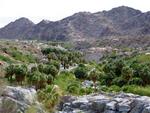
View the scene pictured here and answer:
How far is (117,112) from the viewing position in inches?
4488

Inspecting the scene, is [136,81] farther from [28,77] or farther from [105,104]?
[105,104]

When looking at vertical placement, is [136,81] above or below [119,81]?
above

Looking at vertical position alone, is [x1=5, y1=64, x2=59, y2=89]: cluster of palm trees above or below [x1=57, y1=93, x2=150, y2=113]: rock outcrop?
above

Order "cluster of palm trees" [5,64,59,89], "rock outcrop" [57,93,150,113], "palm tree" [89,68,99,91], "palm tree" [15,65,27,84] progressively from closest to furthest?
"rock outcrop" [57,93,150,113], "cluster of palm trees" [5,64,59,89], "palm tree" [15,65,27,84], "palm tree" [89,68,99,91]

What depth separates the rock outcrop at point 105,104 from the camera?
111 meters

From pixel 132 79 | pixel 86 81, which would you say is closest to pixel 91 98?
pixel 132 79

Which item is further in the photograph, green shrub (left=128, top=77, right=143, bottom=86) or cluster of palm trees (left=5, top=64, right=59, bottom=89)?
green shrub (left=128, top=77, right=143, bottom=86)

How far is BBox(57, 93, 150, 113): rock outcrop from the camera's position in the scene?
364 feet

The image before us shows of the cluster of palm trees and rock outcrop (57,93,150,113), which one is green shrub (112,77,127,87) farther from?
rock outcrop (57,93,150,113)

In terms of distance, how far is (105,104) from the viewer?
117500mm

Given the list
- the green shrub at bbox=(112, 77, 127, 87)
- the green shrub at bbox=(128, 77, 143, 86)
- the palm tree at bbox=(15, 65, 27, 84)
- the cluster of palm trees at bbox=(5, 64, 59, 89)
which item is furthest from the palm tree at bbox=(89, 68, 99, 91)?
the palm tree at bbox=(15, 65, 27, 84)

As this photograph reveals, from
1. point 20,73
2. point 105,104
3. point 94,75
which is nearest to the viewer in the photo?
point 105,104

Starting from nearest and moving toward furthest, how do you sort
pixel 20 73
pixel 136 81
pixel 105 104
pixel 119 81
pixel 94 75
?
pixel 105 104 < pixel 136 81 < pixel 20 73 < pixel 119 81 < pixel 94 75

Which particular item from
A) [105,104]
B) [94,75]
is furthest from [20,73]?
[105,104]
